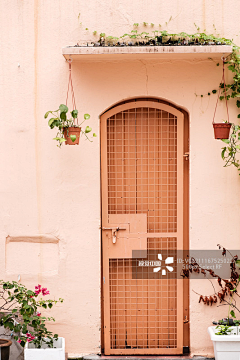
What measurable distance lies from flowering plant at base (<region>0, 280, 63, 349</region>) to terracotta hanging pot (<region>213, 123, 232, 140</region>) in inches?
90.5

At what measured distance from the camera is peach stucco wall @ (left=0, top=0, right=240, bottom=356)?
432 cm

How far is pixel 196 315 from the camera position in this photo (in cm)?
445

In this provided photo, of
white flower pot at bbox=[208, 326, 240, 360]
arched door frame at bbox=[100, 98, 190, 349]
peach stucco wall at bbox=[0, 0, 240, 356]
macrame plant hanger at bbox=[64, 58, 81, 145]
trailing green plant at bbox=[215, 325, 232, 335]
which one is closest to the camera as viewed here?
macrame plant hanger at bbox=[64, 58, 81, 145]

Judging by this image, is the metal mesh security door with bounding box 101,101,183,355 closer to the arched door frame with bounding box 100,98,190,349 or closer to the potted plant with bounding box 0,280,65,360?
the arched door frame with bounding box 100,98,190,349

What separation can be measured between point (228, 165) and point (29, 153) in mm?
2143


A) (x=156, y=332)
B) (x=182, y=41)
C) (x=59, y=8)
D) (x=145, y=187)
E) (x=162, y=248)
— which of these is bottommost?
(x=156, y=332)

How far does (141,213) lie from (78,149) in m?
0.98

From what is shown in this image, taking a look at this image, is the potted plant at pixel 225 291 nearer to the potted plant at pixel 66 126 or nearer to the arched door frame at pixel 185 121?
the arched door frame at pixel 185 121

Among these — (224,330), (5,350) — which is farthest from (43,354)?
(224,330)

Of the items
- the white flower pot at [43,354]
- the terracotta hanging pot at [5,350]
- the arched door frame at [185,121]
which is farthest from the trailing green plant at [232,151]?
the terracotta hanging pot at [5,350]

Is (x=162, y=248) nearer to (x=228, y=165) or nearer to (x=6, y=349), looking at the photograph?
(x=228, y=165)

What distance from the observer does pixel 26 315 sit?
3.96 metres


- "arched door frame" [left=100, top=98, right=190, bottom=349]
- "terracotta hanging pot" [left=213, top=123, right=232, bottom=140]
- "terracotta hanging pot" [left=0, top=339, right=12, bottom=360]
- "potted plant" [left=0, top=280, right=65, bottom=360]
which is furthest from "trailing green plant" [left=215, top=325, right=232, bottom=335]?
"terracotta hanging pot" [left=0, top=339, right=12, bottom=360]

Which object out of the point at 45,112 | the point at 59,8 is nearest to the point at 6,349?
the point at 45,112
